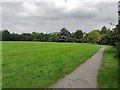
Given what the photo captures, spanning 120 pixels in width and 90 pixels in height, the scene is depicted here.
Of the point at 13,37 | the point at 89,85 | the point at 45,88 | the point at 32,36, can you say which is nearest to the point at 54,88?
the point at 45,88

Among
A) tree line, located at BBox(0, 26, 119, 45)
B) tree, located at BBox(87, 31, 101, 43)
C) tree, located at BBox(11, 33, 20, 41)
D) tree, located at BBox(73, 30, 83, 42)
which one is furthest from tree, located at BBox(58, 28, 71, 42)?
tree, located at BBox(87, 31, 101, 43)

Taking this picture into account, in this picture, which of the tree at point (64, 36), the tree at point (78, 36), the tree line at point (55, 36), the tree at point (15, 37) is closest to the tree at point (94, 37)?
the tree line at point (55, 36)

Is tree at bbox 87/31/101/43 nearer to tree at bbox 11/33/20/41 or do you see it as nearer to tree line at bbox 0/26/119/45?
tree line at bbox 0/26/119/45

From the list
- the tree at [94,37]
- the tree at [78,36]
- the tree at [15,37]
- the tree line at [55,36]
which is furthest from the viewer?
the tree at [78,36]

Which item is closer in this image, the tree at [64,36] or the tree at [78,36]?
the tree at [78,36]

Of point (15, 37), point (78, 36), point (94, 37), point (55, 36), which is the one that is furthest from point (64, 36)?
point (94, 37)

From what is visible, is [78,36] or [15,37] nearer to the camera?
[15,37]

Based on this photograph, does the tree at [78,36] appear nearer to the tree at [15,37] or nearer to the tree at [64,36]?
the tree at [64,36]

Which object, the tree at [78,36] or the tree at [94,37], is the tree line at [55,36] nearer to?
the tree at [78,36]

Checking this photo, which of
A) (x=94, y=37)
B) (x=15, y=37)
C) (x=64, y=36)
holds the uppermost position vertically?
(x=64, y=36)

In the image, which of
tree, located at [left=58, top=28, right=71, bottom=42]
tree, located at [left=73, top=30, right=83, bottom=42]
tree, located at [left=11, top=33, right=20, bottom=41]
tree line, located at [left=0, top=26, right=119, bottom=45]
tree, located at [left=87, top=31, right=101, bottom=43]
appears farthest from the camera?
tree, located at [left=58, top=28, right=71, bottom=42]

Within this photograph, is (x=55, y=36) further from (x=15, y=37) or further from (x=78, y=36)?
(x=15, y=37)

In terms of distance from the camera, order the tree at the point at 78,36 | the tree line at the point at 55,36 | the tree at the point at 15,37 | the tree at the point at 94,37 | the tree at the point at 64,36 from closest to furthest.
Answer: the tree at the point at 94,37 < the tree line at the point at 55,36 < the tree at the point at 15,37 < the tree at the point at 78,36 < the tree at the point at 64,36

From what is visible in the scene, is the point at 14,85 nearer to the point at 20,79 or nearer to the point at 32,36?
the point at 20,79
